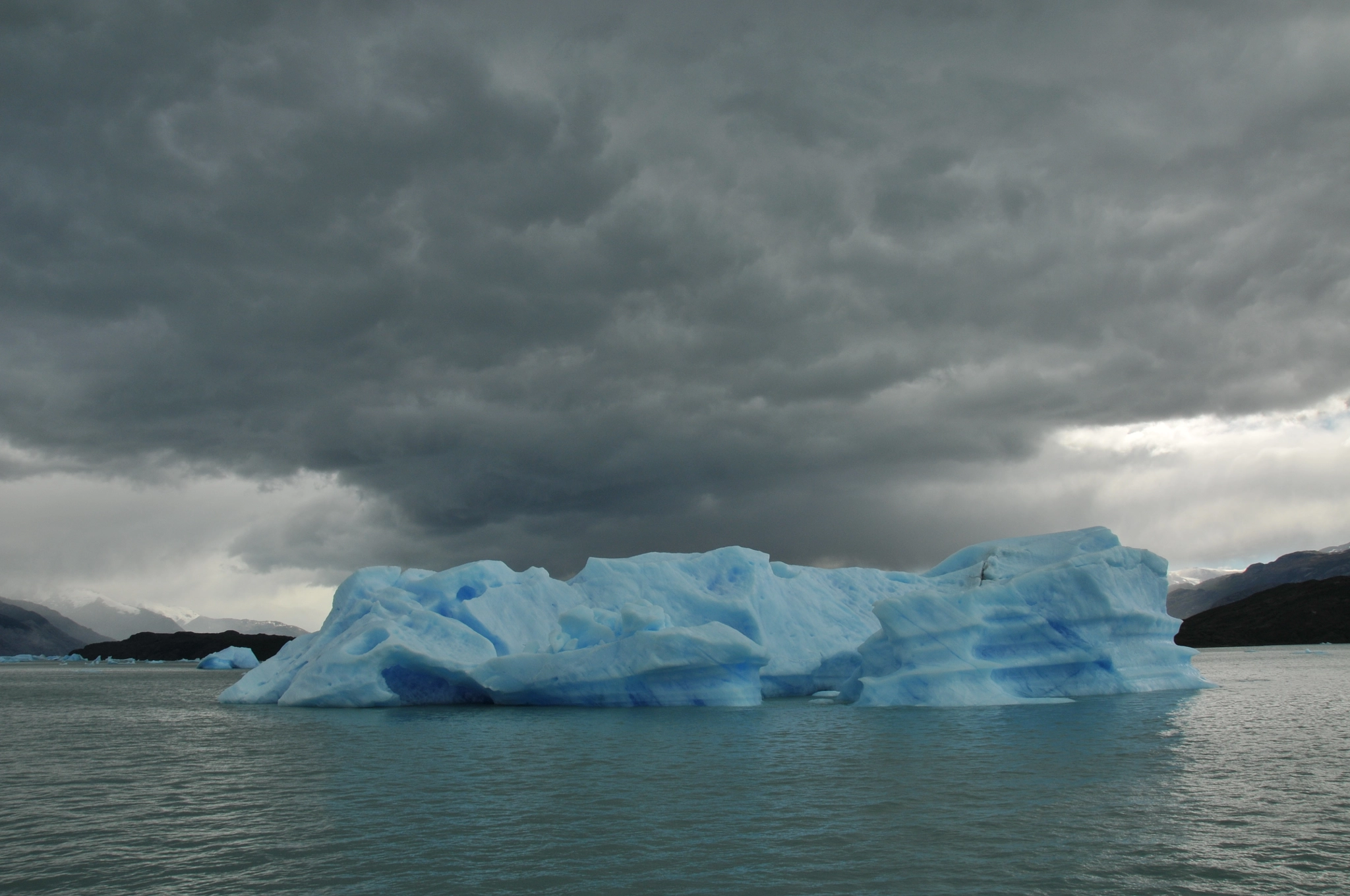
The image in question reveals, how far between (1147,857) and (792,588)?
2269 cm

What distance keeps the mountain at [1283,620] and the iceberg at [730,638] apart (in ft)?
277

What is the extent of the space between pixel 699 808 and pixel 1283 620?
111558 mm

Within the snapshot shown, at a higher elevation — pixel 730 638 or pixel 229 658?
pixel 730 638

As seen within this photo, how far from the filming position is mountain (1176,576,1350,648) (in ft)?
305

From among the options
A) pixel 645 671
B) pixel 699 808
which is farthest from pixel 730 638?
pixel 699 808

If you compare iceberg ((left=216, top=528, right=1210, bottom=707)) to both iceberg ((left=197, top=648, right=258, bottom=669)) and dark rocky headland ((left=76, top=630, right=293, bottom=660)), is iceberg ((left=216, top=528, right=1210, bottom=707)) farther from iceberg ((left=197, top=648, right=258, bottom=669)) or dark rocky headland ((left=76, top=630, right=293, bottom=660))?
dark rocky headland ((left=76, top=630, right=293, bottom=660))

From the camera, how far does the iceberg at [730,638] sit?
69.3 feet

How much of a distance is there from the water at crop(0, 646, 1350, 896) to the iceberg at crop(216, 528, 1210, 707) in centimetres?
325

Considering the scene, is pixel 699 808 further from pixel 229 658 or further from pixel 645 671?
pixel 229 658

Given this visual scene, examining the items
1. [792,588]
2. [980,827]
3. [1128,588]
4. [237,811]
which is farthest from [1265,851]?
[792,588]

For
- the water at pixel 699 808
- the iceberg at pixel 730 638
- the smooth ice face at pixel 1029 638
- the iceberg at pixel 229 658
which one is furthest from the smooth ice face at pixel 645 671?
the iceberg at pixel 229 658

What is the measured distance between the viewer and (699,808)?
932cm

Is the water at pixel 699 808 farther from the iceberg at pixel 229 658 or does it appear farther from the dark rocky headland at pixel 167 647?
the dark rocky headland at pixel 167 647

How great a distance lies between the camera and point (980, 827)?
26.8ft
